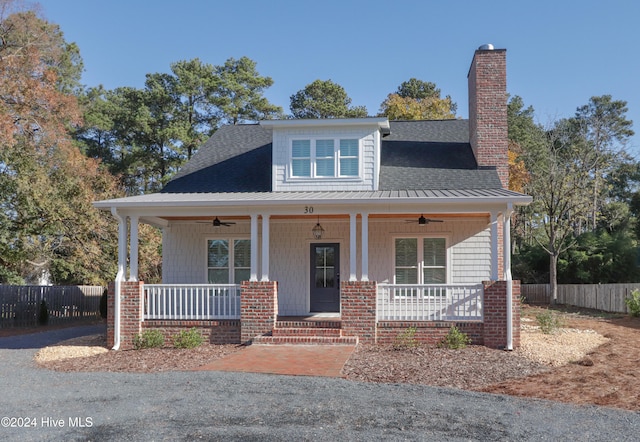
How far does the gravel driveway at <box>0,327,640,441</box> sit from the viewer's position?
252 inches

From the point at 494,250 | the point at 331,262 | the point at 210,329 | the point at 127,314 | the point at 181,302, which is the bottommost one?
the point at 210,329

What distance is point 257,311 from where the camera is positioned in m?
13.4

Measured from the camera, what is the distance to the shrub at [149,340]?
1328 cm

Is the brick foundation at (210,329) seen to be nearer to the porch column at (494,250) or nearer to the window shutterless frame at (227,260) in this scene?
the window shutterless frame at (227,260)

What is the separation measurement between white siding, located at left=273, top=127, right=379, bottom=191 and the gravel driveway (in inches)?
258

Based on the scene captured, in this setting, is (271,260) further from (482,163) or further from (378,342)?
(482,163)

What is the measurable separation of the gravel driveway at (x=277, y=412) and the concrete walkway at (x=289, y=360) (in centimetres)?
61

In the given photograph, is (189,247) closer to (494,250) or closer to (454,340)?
(454,340)

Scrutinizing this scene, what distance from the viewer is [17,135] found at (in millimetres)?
25984

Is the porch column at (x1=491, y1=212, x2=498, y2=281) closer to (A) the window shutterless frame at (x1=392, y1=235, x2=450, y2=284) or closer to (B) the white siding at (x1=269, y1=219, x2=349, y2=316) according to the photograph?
(A) the window shutterless frame at (x1=392, y1=235, x2=450, y2=284)

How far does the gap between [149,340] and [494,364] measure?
6.94m

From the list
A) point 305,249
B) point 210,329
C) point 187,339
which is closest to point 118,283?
point 187,339

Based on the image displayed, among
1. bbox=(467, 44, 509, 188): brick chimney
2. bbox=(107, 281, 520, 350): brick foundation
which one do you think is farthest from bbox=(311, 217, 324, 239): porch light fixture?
bbox=(467, 44, 509, 188): brick chimney

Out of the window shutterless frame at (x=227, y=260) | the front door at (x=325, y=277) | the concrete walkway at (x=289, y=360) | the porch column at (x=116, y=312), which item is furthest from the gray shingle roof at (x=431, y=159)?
the porch column at (x=116, y=312)
